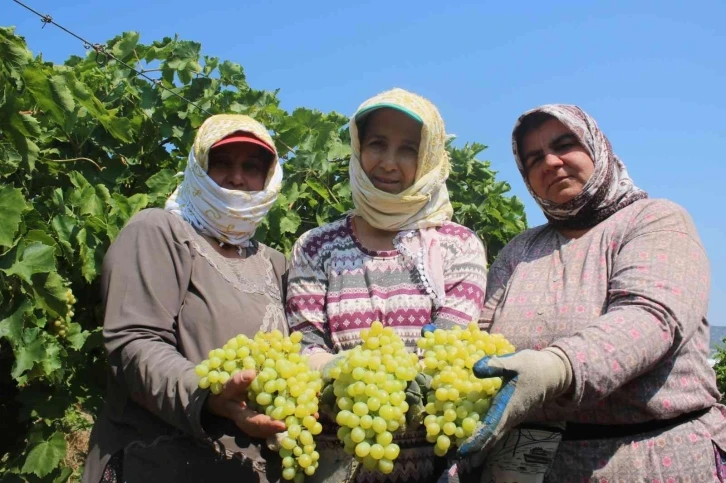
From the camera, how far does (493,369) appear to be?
64.4 inches

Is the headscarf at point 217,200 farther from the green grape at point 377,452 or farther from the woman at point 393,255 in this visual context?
the green grape at point 377,452

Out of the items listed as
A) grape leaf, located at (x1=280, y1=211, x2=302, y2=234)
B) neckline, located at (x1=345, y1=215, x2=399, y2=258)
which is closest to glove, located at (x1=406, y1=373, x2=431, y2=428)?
neckline, located at (x1=345, y1=215, x2=399, y2=258)

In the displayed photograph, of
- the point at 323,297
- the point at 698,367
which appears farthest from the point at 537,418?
the point at 323,297

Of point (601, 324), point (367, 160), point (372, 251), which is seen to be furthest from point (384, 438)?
point (367, 160)

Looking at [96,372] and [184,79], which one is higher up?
[184,79]

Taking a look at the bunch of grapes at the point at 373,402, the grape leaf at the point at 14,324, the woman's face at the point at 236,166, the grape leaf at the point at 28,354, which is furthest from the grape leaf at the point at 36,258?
the bunch of grapes at the point at 373,402

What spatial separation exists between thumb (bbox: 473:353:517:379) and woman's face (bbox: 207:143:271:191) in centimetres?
132

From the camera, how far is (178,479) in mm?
2139

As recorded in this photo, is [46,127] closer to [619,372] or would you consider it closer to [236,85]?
[236,85]

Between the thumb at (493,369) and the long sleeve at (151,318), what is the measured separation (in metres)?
0.81

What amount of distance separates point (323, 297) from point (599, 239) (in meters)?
0.99

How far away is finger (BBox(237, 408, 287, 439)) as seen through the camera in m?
1.83

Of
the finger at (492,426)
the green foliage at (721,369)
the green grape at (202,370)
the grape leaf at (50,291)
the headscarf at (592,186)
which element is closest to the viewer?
the finger at (492,426)

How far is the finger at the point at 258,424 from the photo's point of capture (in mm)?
1829
